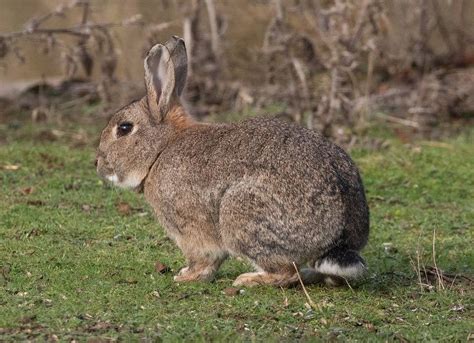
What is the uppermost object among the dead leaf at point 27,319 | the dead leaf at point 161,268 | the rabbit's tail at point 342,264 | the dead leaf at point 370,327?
the dead leaf at point 27,319

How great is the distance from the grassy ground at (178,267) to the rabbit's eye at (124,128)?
82 cm

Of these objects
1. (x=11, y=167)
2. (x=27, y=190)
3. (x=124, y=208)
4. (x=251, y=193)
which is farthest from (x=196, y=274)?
(x=11, y=167)

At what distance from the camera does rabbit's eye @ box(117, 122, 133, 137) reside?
7.06 meters

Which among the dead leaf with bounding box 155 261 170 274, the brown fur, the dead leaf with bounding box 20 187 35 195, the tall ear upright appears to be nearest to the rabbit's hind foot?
the dead leaf with bounding box 155 261 170 274

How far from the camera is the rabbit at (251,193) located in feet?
20.1

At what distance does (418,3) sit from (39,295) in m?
8.47

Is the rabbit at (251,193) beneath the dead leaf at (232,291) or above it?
above

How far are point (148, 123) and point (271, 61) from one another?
4708 mm

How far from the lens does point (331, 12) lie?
10.8 metres

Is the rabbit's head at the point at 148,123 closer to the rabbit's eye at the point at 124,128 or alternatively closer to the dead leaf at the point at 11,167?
the rabbit's eye at the point at 124,128

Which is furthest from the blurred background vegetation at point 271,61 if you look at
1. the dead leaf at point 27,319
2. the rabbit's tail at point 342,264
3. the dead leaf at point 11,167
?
the dead leaf at point 27,319

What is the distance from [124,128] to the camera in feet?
23.2

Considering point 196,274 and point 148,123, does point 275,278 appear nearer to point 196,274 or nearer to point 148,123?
point 196,274

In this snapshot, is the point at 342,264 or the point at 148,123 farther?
the point at 148,123
